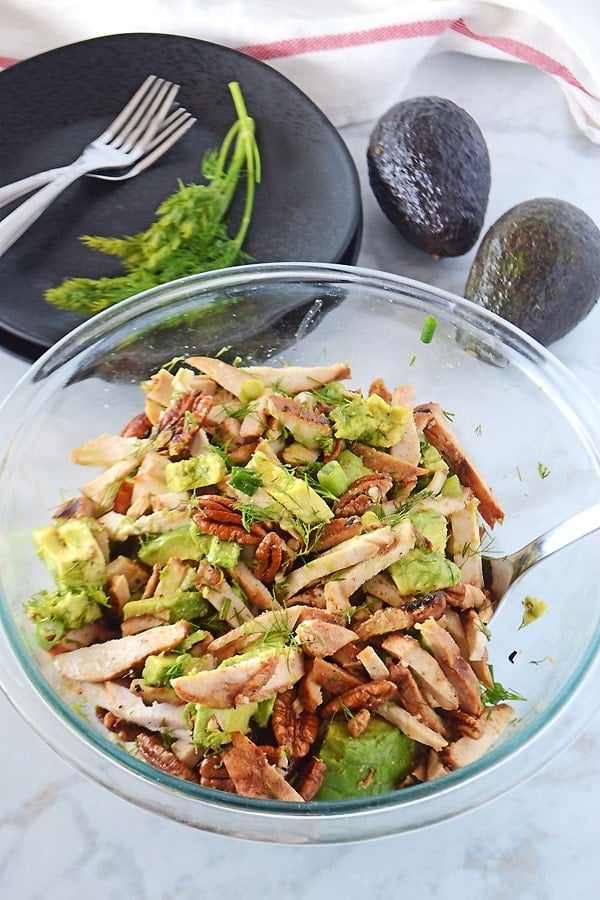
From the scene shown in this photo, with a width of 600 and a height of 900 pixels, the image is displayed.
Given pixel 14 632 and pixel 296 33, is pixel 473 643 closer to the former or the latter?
pixel 14 632

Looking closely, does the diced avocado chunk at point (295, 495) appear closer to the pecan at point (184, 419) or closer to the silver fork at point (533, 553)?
→ the pecan at point (184, 419)

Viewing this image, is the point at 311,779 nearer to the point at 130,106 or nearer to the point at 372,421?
the point at 372,421

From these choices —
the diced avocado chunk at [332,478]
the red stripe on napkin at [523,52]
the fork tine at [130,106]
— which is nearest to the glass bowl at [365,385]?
the diced avocado chunk at [332,478]

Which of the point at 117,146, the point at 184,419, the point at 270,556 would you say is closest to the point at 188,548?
the point at 270,556

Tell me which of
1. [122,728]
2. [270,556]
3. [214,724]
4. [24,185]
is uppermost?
[24,185]

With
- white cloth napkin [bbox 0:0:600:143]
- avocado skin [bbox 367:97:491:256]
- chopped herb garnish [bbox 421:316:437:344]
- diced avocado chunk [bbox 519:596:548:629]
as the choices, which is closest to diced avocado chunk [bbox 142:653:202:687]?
diced avocado chunk [bbox 519:596:548:629]

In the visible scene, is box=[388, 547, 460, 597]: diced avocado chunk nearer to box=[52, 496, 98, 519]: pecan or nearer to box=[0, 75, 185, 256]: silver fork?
box=[52, 496, 98, 519]: pecan

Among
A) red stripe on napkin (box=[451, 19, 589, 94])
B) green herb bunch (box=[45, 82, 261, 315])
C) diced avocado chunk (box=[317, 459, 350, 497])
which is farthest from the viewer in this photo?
red stripe on napkin (box=[451, 19, 589, 94])
